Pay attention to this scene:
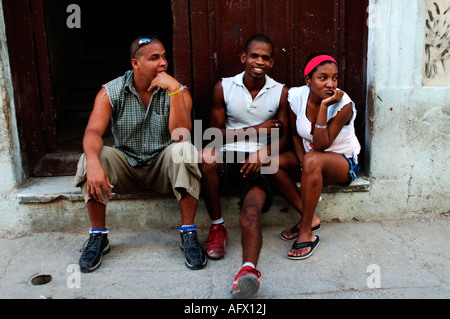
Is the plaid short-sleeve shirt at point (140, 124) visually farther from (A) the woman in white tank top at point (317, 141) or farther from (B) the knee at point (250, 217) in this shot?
(A) the woman in white tank top at point (317, 141)

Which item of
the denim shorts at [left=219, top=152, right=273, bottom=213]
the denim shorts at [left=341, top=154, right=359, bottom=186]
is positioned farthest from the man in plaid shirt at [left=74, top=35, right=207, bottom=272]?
the denim shorts at [left=341, top=154, right=359, bottom=186]

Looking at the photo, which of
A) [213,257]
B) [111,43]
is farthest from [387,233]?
[111,43]

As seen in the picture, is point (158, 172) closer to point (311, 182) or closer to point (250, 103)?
point (250, 103)

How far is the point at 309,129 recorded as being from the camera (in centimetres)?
306

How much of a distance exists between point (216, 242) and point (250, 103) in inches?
42.5

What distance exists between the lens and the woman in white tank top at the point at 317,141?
2869 millimetres

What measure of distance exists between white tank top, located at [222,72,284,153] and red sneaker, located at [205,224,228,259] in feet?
1.97

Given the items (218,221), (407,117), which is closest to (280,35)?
(407,117)

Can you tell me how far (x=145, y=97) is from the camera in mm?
3096

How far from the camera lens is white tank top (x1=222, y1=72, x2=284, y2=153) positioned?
3246 millimetres

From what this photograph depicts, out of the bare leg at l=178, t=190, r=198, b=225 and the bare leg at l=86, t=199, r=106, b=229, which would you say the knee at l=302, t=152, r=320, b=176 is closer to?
the bare leg at l=178, t=190, r=198, b=225

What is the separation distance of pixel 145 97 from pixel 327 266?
171 cm

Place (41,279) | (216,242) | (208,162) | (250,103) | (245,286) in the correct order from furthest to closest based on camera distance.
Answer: (250,103) → (208,162) → (216,242) → (41,279) → (245,286)
